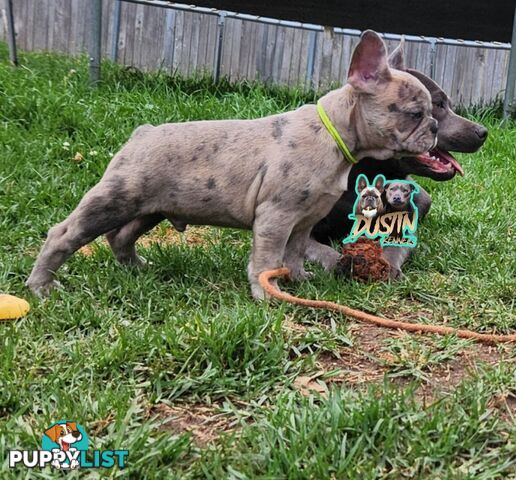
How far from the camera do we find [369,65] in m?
3.64

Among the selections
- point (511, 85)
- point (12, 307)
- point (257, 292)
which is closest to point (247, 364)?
point (257, 292)

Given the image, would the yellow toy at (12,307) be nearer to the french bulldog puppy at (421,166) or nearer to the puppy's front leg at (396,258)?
the french bulldog puppy at (421,166)

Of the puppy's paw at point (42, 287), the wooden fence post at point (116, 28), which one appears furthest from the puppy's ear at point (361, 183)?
the wooden fence post at point (116, 28)

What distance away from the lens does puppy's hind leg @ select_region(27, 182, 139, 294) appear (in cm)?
365

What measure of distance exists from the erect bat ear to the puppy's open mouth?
267 cm

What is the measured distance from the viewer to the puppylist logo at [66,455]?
2.21m

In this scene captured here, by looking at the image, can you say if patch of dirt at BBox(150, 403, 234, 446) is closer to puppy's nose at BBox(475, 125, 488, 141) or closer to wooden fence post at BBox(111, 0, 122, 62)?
puppy's nose at BBox(475, 125, 488, 141)

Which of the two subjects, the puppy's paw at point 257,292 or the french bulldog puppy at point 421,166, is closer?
the puppy's paw at point 257,292

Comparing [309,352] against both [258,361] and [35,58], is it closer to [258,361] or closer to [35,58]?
[258,361]

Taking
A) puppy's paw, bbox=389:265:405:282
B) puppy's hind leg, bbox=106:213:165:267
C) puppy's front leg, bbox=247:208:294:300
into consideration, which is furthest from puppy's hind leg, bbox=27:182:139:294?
puppy's paw, bbox=389:265:405:282

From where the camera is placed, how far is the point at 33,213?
5.07m

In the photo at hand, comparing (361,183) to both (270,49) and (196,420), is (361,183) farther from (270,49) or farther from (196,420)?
(270,49)

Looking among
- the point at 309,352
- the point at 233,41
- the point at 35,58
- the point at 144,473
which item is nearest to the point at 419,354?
the point at 309,352

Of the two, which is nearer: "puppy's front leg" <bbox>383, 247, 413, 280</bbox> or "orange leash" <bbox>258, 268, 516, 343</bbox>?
"orange leash" <bbox>258, 268, 516, 343</bbox>
